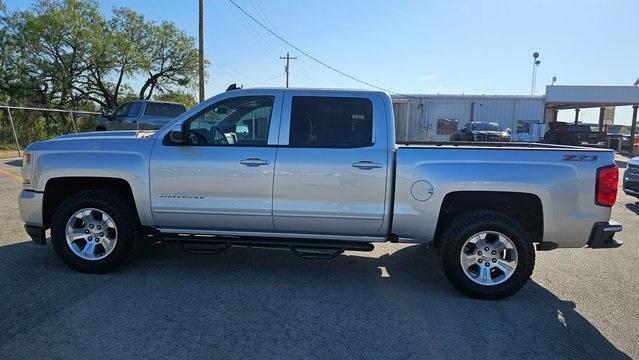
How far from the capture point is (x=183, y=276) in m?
5.12

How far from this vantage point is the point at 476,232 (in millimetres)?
4668

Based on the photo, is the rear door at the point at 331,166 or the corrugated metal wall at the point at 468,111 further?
the corrugated metal wall at the point at 468,111

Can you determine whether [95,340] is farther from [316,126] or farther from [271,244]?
[316,126]

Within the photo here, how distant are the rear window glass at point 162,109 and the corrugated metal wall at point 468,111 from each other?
1838 centimetres

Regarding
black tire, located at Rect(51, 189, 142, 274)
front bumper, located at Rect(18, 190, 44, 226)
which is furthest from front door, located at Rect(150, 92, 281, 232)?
front bumper, located at Rect(18, 190, 44, 226)

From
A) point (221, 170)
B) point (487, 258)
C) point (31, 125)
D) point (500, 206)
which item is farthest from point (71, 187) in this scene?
point (31, 125)

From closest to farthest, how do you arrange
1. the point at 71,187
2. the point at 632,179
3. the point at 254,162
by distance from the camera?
the point at 254,162, the point at 71,187, the point at 632,179

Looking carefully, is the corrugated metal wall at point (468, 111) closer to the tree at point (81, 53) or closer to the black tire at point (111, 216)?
the tree at point (81, 53)

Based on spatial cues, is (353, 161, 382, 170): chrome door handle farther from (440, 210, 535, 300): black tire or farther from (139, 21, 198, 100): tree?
(139, 21, 198, 100): tree

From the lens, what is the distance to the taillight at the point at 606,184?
448 cm

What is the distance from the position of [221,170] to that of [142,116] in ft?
38.0

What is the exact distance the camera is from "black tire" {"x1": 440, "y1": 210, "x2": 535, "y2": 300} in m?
4.61

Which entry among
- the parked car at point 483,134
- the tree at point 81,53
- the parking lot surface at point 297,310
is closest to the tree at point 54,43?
the tree at point 81,53

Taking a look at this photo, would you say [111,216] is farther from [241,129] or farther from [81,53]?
[81,53]
